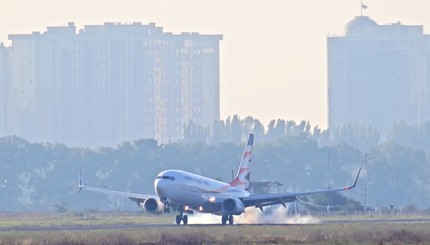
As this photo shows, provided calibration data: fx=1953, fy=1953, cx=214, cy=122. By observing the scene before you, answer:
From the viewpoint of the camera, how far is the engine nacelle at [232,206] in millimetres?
109500

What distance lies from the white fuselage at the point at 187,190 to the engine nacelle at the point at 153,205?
5.52ft

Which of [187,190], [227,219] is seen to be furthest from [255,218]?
[187,190]

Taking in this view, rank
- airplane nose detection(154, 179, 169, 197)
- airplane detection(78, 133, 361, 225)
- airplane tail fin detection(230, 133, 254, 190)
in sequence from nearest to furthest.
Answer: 1. airplane nose detection(154, 179, 169, 197)
2. airplane detection(78, 133, 361, 225)
3. airplane tail fin detection(230, 133, 254, 190)

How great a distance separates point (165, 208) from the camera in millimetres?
109875

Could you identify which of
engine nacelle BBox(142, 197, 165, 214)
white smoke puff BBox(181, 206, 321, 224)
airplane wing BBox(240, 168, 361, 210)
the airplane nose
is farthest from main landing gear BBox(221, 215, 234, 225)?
the airplane nose

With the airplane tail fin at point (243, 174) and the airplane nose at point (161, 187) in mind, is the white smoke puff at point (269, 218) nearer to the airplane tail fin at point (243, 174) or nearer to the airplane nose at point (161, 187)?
the airplane tail fin at point (243, 174)

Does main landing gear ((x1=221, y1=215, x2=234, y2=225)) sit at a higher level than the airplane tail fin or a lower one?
lower

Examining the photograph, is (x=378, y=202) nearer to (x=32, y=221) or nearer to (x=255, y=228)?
(x=32, y=221)

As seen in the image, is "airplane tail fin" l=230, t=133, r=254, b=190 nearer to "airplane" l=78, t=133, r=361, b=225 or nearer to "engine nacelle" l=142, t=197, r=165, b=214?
"airplane" l=78, t=133, r=361, b=225

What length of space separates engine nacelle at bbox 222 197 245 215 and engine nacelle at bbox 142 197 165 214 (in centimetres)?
354

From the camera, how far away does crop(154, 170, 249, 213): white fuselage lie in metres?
108

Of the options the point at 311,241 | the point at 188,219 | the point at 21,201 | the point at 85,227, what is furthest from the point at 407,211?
the point at 21,201

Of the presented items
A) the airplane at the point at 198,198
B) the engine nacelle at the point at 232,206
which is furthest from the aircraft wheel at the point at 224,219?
the engine nacelle at the point at 232,206

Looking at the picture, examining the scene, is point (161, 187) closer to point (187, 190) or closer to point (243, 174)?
point (187, 190)
